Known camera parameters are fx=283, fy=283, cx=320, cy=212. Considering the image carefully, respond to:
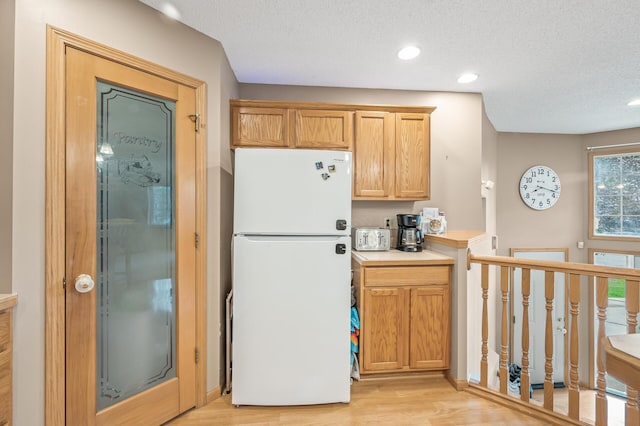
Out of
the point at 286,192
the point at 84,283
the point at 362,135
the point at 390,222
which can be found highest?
the point at 362,135

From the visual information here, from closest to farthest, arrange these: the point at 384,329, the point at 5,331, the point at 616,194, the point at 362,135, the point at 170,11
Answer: the point at 5,331 < the point at 170,11 < the point at 384,329 < the point at 362,135 < the point at 616,194

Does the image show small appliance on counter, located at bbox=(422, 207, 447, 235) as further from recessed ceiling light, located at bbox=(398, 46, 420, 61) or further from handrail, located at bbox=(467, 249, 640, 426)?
recessed ceiling light, located at bbox=(398, 46, 420, 61)

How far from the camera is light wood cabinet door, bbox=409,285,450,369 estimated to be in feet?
6.99

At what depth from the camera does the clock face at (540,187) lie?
14.6 feet

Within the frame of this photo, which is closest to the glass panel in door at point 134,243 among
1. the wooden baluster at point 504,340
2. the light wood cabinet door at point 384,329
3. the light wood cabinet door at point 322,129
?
the light wood cabinet door at point 322,129

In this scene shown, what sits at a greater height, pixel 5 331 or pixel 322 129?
pixel 322 129

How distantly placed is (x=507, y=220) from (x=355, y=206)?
299 centimetres

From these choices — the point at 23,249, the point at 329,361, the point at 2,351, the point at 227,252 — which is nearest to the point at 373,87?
the point at 227,252

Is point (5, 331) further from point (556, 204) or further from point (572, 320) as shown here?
point (556, 204)

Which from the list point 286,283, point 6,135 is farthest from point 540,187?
point 6,135

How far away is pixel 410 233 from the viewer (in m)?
2.58

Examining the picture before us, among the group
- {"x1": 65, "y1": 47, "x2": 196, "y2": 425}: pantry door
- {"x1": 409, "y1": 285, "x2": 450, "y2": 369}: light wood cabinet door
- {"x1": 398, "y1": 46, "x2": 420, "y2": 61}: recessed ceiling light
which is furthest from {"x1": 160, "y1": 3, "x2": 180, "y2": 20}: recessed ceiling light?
{"x1": 409, "y1": 285, "x2": 450, "y2": 369}: light wood cabinet door

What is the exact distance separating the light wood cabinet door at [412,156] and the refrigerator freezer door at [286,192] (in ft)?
3.12

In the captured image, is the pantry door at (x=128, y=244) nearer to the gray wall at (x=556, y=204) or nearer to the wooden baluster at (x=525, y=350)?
the wooden baluster at (x=525, y=350)
